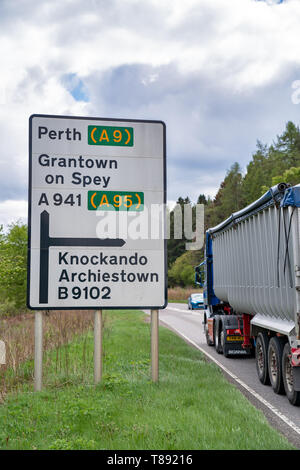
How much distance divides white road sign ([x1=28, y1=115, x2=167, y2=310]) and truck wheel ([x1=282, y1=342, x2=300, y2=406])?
222 centimetres

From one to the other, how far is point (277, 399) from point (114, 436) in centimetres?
402

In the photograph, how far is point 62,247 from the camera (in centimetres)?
860

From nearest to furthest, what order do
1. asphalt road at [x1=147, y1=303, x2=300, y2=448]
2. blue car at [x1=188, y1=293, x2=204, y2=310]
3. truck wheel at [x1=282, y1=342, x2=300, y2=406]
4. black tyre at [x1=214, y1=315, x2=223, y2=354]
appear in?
1. asphalt road at [x1=147, y1=303, x2=300, y2=448]
2. truck wheel at [x1=282, y1=342, x2=300, y2=406]
3. black tyre at [x1=214, y1=315, x2=223, y2=354]
4. blue car at [x1=188, y1=293, x2=204, y2=310]

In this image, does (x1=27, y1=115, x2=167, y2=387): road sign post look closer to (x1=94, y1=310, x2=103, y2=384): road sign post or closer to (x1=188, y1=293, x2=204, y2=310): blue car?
(x1=94, y1=310, x2=103, y2=384): road sign post

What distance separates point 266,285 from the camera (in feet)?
30.9

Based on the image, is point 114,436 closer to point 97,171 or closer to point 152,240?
point 152,240

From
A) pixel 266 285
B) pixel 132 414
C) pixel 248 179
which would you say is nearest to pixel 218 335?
pixel 266 285

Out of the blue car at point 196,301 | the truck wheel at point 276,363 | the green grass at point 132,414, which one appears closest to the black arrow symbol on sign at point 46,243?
the green grass at point 132,414

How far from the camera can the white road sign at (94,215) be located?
8555mm

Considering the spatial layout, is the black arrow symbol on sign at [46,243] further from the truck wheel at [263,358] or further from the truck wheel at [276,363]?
the truck wheel at [263,358]

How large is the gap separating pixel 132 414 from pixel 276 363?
3520mm

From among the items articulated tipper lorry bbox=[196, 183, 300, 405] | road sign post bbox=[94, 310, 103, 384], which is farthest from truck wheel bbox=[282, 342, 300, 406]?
road sign post bbox=[94, 310, 103, 384]

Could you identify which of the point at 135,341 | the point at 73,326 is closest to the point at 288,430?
the point at 73,326

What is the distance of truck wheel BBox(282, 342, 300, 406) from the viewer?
26.1 feet
